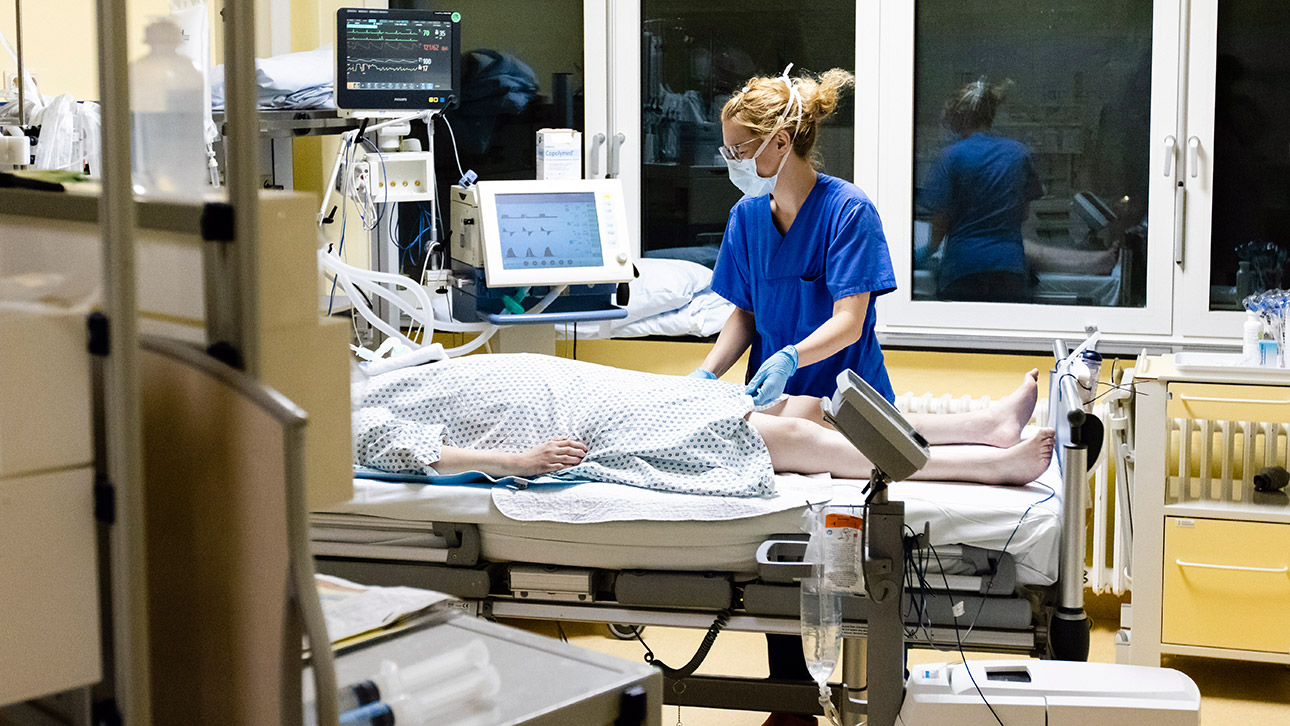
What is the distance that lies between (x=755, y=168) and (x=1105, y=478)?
52.7 inches

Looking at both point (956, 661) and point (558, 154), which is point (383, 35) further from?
point (956, 661)

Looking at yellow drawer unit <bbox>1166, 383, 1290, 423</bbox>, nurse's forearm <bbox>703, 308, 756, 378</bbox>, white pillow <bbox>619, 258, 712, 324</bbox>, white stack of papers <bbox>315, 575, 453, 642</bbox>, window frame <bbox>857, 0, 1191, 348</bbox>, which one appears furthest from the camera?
white pillow <bbox>619, 258, 712, 324</bbox>

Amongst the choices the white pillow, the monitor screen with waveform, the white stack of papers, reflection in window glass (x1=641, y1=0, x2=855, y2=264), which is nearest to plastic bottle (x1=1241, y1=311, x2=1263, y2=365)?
reflection in window glass (x1=641, y1=0, x2=855, y2=264)

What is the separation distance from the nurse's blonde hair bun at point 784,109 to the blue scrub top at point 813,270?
0.12 metres

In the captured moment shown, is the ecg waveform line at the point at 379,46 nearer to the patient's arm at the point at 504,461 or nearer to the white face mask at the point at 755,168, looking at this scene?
the white face mask at the point at 755,168

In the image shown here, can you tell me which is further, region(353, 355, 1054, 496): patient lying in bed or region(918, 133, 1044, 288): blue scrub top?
region(918, 133, 1044, 288): blue scrub top

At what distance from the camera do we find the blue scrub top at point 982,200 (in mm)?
3928

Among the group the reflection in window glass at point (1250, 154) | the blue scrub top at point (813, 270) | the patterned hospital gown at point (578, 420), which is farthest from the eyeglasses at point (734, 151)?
the reflection in window glass at point (1250, 154)

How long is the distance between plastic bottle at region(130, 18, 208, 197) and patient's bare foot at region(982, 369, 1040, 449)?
216 centimetres

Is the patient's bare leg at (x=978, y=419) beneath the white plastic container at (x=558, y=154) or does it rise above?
beneath

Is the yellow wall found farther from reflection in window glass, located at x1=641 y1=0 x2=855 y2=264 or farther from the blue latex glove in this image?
reflection in window glass, located at x1=641 y1=0 x2=855 y2=264

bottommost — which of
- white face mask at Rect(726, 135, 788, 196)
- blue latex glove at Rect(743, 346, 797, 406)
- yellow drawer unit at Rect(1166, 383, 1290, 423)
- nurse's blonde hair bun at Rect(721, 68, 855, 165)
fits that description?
yellow drawer unit at Rect(1166, 383, 1290, 423)

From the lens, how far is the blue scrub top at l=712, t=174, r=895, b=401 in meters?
2.76

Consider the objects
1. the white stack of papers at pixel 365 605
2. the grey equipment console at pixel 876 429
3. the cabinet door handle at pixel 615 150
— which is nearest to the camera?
the white stack of papers at pixel 365 605
